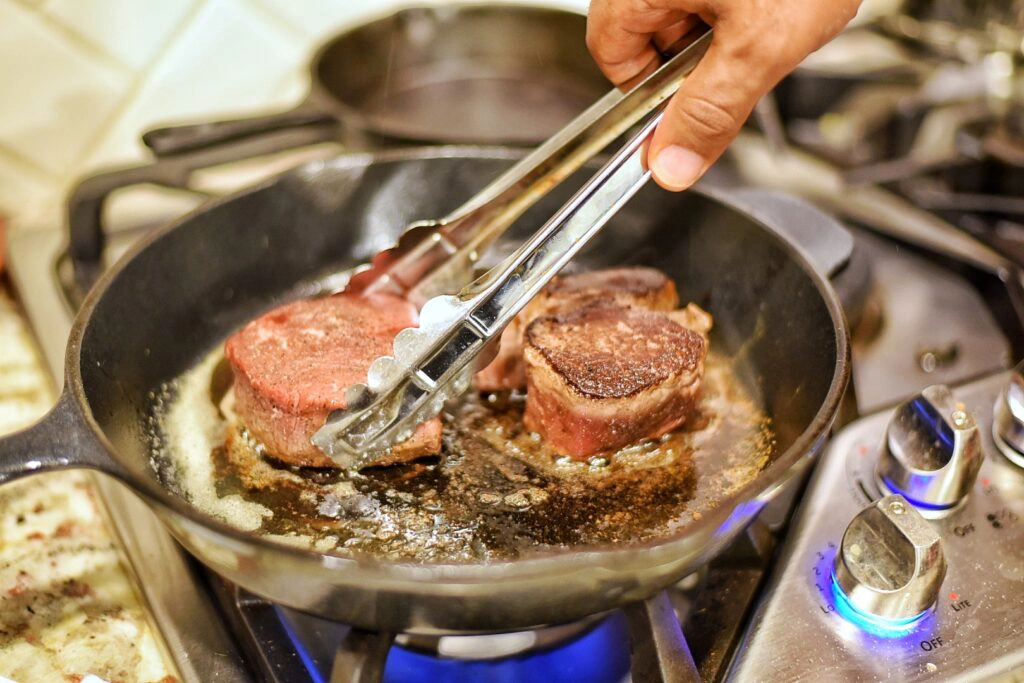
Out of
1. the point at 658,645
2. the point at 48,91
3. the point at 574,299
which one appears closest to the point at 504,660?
the point at 658,645

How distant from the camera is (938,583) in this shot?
756 millimetres

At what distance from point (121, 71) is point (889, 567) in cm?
143

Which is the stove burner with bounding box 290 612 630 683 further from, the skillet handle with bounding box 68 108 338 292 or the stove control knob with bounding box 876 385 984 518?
the skillet handle with bounding box 68 108 338 292

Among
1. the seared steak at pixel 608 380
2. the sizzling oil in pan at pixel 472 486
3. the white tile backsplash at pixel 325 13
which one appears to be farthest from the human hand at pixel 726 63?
the white tile backsplash at pixel 325 13

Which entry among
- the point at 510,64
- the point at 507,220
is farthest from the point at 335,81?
the point at 507,220

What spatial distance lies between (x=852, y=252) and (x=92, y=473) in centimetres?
96

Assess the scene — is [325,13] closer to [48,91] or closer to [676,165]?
[48,91]

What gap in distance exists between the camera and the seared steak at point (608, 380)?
89 centimetres

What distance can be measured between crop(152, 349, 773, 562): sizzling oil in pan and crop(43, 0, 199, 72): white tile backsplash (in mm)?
788

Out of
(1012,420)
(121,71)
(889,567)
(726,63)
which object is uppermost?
(121,71)

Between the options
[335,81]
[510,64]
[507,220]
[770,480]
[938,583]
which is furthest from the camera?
[510,64]

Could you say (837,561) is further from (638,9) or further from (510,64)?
(510,64)

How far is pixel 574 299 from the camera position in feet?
3.47

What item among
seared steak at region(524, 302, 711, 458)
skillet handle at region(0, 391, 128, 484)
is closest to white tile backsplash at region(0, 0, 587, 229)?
seared steak at region(524, 302, 711, 458)
